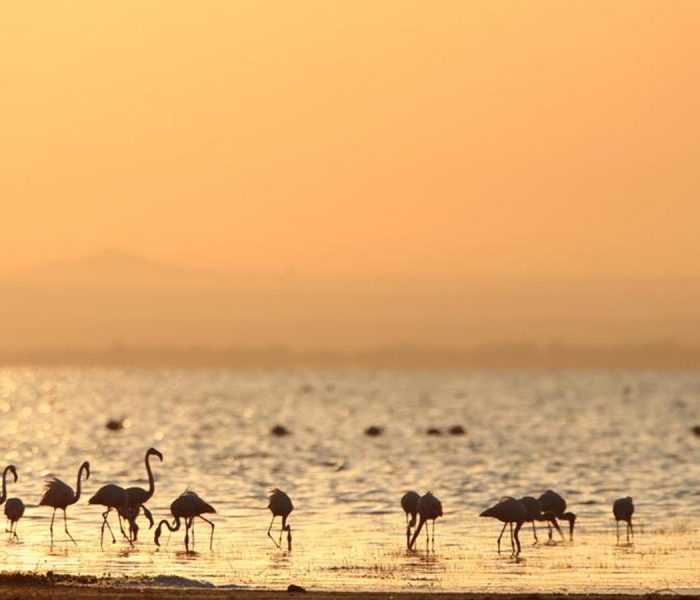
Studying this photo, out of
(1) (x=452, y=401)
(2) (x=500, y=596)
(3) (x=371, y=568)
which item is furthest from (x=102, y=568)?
(1) (x=452, y=401)

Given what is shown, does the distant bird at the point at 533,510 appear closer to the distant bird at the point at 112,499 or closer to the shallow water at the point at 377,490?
the shallow water at the point at 377,490

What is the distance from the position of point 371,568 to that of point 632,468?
91.5ft

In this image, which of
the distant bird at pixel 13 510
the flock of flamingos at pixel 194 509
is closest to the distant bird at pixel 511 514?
the flock of flamingos at pixel 194 509

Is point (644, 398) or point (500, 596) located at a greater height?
point (644, 398)

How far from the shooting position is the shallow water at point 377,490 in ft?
83.0

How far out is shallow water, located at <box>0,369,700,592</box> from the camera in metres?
25.3

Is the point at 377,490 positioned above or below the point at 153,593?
above

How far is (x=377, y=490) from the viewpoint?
4256 centimetres

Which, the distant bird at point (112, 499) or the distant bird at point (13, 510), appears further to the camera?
the distant bird at point (112, 499)

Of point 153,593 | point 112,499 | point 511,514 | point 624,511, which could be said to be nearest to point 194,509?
point 112,499

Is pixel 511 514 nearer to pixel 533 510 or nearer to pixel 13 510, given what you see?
pixel 533 510

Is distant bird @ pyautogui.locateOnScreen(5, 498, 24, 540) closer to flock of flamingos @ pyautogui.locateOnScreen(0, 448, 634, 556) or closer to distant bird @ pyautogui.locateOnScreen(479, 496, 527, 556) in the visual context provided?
flock of flamingos @ pyautogui.locateOnScreen(0, 448, 634, 556)

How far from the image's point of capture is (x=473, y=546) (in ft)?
96.9

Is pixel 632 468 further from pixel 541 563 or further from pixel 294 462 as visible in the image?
pixel 541 563
